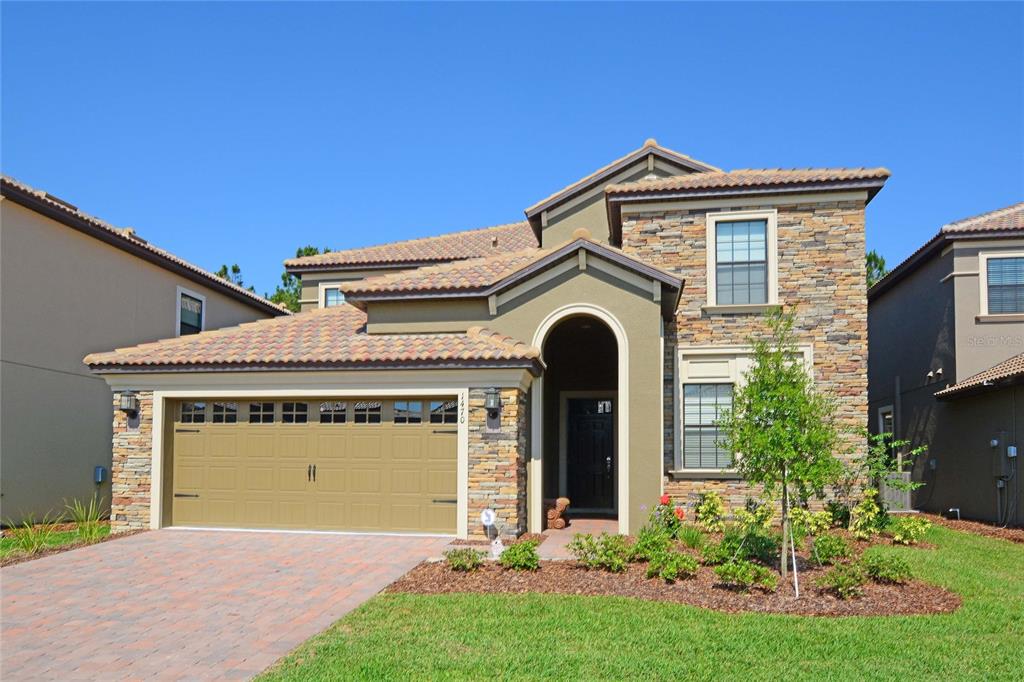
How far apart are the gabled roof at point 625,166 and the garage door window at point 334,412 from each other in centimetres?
794

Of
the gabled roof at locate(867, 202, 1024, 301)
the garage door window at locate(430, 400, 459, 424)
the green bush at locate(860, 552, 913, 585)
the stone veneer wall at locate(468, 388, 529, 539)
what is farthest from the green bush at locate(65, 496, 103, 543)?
the gabled roof at locate(867, 202, 1024, 301)

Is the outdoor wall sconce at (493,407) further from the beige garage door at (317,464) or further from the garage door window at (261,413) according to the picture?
the garage door window at (261,413)

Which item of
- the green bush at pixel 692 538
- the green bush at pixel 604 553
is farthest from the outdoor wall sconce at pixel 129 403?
the green bush at pixel 692 538

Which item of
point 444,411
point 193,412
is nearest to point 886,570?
point 444,411

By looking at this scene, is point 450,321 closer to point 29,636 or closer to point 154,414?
point 154,414

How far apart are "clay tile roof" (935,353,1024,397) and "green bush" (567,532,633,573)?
9153mm

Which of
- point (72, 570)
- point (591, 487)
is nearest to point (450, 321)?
point (591, 487)

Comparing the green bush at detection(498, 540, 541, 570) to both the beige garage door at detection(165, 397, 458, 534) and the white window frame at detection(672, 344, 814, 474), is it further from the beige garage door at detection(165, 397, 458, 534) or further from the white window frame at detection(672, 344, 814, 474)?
the white window frame at detection(672, 344, 814, 474)

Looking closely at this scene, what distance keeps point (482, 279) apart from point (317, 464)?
443 cm

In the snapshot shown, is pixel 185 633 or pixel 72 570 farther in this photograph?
pixel 72 570

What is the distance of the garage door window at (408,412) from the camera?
1429cm

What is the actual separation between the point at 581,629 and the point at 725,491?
8530 mm

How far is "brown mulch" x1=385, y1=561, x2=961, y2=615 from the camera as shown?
925 centimetres

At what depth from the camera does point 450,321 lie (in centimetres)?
1560
